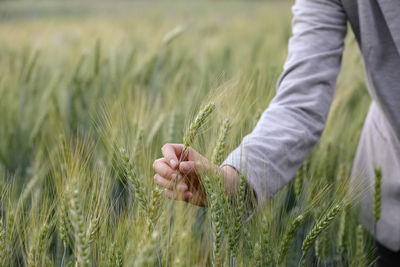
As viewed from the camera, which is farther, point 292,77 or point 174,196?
point 292,77

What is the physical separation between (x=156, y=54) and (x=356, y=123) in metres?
1.05

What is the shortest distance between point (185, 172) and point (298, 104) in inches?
13.6

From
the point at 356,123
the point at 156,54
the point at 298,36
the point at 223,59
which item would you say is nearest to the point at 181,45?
the point at 223,59

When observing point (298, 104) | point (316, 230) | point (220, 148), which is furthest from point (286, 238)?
point (298, 104)

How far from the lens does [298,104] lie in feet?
2.59

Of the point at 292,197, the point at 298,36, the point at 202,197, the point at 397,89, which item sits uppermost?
the point at 298,36

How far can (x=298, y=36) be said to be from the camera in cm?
86

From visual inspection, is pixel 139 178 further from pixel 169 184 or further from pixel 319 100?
pixel 319 100

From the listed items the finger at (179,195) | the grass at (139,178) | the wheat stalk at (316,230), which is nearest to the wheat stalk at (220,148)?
the grass at (139,178)

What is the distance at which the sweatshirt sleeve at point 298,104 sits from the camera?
2.30 ft

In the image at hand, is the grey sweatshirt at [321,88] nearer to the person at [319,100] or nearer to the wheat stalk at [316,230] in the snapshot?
the person at [319,100]

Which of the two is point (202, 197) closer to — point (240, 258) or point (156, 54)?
point (240, 258)

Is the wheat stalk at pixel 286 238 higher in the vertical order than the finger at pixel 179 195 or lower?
lower

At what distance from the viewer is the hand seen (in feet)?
1.88
